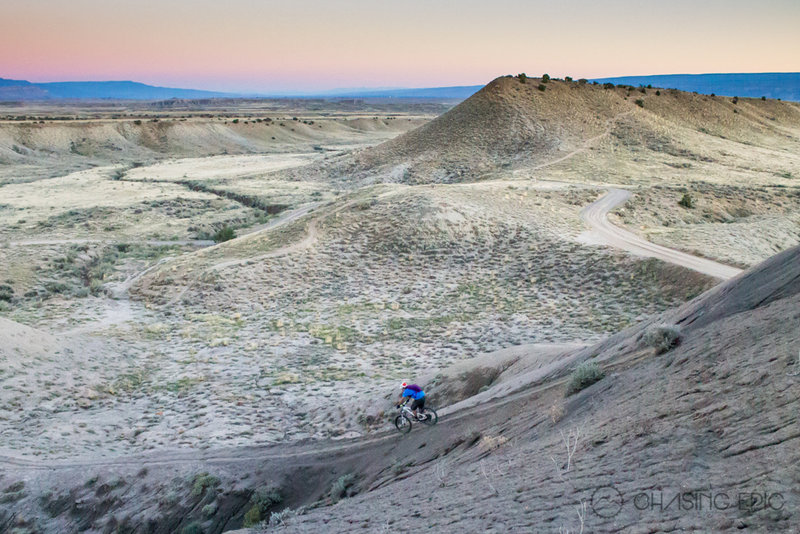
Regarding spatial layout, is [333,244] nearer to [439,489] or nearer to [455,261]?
[455,261]

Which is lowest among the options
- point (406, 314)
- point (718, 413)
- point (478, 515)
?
point (406, 314)

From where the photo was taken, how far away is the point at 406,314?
22.0 m

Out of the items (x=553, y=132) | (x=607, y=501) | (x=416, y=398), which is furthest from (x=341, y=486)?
(x=553, y=132)

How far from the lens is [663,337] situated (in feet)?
29.7

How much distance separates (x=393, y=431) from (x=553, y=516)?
6774 mm

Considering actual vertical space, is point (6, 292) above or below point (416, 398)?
below

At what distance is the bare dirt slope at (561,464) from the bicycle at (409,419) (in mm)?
244

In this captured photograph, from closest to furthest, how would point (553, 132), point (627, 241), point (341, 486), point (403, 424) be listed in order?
point (341, 486) → point (403, 424) → point (627, 241) → point (553, 132)

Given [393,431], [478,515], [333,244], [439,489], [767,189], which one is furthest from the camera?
[767,189]

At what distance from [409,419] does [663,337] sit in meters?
5.14

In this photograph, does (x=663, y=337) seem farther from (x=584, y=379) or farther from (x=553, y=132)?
(x=553, y=132)

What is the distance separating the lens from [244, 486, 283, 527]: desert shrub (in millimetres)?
10094

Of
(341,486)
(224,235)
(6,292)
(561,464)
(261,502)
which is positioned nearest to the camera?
(561,464)

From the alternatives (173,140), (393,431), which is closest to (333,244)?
(393,431)
